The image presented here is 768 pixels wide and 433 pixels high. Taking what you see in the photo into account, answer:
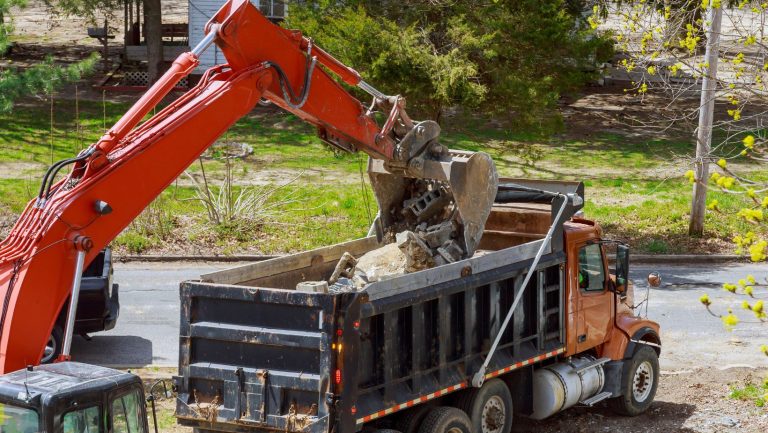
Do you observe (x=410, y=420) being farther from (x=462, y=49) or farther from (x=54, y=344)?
(x=462, y=49)

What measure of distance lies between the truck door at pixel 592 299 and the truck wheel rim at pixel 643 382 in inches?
27.9

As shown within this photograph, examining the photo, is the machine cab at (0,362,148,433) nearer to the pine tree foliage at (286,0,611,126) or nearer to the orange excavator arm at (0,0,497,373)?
the orange excavator arm at (0,0,497,373)

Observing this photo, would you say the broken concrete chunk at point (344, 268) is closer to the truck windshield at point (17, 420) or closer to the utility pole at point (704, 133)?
the truck windshield at point (17, 420)

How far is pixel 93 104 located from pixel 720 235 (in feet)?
65.2

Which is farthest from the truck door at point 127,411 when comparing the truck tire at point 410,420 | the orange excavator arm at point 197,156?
the truck tire at point 410,420

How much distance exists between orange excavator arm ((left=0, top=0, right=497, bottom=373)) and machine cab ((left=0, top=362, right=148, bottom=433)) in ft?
3.33

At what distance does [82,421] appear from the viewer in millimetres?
7523

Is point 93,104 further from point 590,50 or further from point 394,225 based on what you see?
point 394,225

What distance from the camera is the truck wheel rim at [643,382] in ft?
43.2

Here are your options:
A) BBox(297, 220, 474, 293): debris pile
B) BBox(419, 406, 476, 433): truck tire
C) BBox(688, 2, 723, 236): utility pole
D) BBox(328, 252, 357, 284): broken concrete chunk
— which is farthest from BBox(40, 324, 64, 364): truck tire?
BBox(688, 2, 723, 236): utility pole

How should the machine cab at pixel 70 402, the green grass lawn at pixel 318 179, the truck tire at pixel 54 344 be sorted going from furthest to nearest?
the green grass lawn at pixel 318 179
the truck tire at pixel 54 344
the machine cab at pixel 70 402

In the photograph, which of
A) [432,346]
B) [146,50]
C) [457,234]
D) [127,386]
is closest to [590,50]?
[457,234]

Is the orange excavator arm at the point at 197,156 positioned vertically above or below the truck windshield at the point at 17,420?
above

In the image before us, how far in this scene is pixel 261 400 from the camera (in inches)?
370
